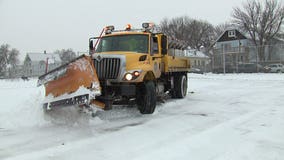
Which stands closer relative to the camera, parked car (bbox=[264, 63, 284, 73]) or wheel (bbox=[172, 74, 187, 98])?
wheel (bbox=[172, 74, 187, 98])

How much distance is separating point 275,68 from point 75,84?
97.9 feet

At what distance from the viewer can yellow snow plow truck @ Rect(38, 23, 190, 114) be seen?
7.88 meters

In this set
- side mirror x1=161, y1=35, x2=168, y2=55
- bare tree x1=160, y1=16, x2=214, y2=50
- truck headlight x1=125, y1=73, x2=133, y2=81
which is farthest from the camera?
bare tree x1=160, y1=16, x2=214, y2=50

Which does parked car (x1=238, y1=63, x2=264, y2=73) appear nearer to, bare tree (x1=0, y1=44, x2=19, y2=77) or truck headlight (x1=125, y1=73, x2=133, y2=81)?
truck headlight (x1=125, y1=73, x2=133, y2=81)

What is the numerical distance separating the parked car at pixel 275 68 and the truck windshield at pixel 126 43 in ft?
84.4

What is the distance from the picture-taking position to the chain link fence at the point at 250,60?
111ft

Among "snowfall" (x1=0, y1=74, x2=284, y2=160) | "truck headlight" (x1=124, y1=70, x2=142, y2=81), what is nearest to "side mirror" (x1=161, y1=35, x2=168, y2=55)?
"snowfall" (x1=0, y1=74, x2=284, y2=160)

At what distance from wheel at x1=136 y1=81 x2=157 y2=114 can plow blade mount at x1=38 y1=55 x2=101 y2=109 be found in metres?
1.84

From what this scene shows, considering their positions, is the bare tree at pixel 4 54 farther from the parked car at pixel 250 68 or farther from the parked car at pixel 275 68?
the parked car at pixel 275 68

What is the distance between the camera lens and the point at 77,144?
250 inches

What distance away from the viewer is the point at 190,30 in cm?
7881

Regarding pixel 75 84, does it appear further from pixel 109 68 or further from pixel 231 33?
pixel 231 33

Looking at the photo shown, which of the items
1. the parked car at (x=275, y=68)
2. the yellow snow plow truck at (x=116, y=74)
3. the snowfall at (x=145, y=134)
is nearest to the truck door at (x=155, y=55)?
the yellow snow plow truck at (x=116, y=74)

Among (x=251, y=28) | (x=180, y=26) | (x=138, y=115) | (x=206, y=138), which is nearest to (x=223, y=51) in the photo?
(x=251, y=28)
